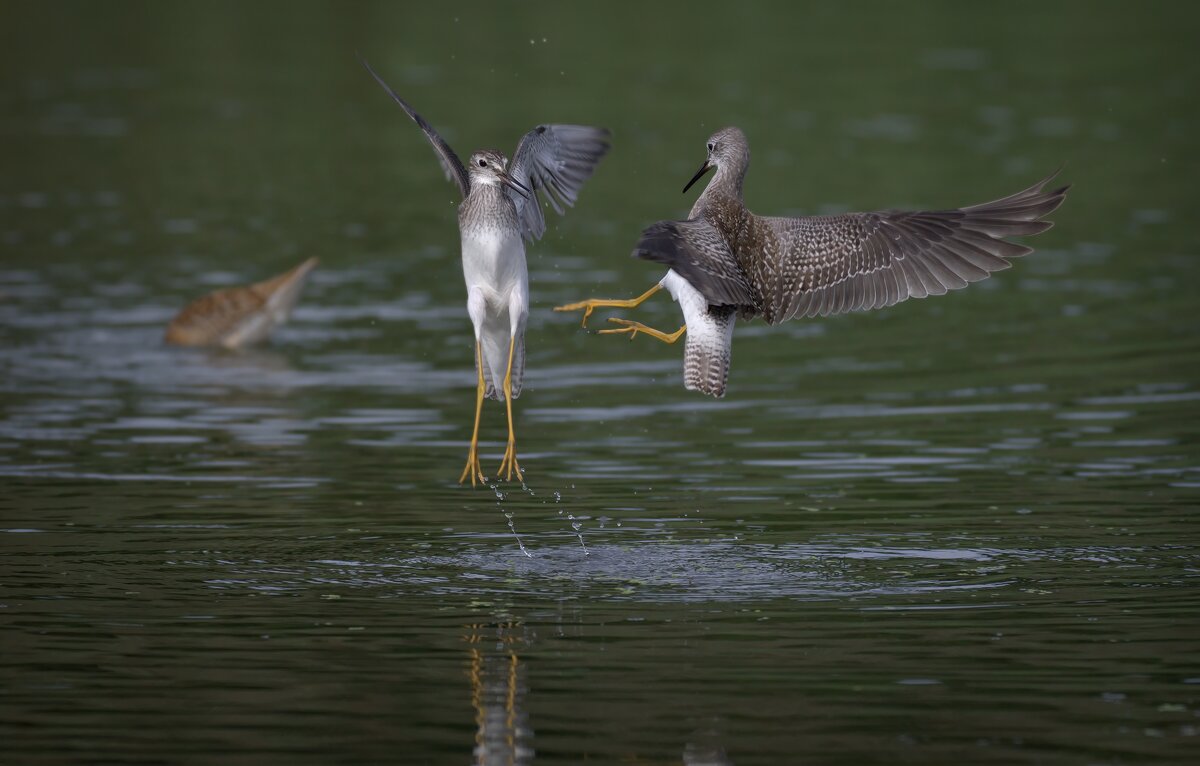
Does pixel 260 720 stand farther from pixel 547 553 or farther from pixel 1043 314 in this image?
pixel 1043 314

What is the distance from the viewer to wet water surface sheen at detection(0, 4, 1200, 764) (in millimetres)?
9828

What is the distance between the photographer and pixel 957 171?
30594mm

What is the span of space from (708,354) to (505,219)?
1528 millimetres

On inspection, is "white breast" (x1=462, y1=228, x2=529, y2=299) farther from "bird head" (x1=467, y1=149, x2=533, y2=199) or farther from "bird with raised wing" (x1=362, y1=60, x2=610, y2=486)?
"bird head" (x1=467, y1=149, x2=533, y2=199)

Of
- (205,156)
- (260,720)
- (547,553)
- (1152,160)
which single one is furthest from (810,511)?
(205,156)

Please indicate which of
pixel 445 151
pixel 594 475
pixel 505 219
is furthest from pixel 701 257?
pixel 594 475

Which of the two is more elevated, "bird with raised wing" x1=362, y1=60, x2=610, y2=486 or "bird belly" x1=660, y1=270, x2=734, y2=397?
"bird with raised wing" x1=362, y1=60, x2=610, y2=486

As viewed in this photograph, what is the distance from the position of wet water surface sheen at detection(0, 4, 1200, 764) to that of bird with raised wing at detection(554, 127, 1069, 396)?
4.59ft

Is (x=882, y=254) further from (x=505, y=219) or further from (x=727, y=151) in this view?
(x=505, y=219)

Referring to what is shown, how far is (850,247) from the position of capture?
1340 centimetres

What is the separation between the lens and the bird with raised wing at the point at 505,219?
13047mm

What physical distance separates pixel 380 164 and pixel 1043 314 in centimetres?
1479

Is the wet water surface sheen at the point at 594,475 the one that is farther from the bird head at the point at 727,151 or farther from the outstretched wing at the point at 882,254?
the bird head at the point at 727,151

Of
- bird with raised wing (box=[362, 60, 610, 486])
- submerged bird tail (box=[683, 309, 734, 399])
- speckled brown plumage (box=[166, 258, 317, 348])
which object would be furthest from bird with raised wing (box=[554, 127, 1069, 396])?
speckled brown plumage (box=[166, 258, 317, 348])
